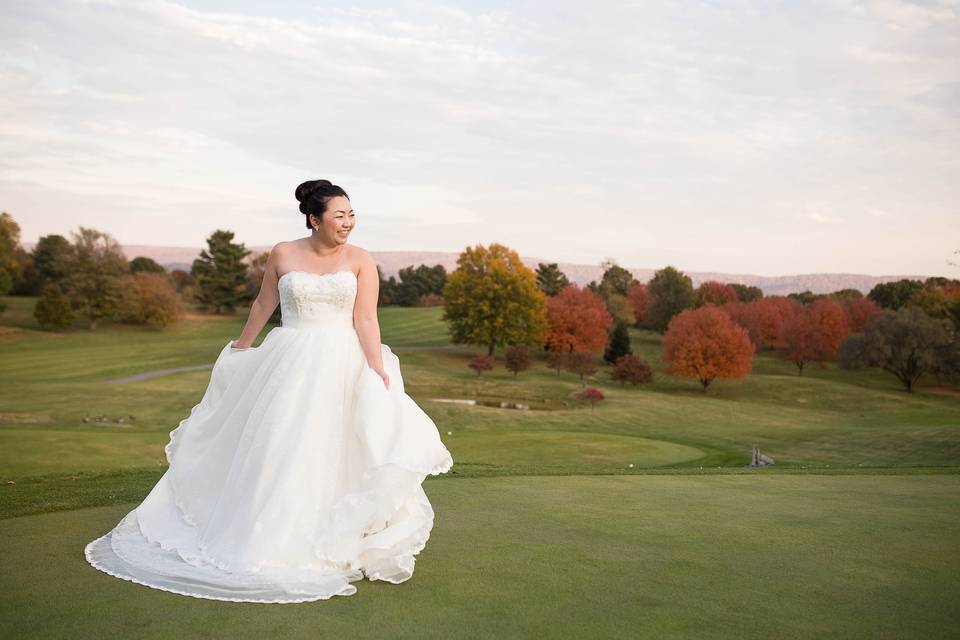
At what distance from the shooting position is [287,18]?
1040 inches

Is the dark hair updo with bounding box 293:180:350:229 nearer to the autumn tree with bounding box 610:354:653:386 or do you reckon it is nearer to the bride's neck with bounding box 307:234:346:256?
the bride's neck with bounding box 307:234:346:256

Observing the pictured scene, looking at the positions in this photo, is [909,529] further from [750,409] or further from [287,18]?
[750,409]

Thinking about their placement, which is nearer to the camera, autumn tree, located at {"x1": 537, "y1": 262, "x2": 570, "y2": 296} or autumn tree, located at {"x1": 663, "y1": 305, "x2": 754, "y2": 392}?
autumn tree, located at {"x1": 663, "y1": 305, "x2": 754, "y2": 392}

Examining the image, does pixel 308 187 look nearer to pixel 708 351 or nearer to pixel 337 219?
pixel 337 219

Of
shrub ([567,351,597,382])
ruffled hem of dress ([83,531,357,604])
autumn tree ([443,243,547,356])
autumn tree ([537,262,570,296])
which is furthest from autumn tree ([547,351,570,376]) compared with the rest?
ruffled hem of dress ([83,531,357,604])

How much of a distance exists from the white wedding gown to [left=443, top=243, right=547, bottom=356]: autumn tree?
50.9m

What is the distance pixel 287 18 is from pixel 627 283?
255 feet

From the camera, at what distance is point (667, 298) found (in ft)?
250

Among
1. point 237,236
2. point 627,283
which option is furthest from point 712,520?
point 627,283

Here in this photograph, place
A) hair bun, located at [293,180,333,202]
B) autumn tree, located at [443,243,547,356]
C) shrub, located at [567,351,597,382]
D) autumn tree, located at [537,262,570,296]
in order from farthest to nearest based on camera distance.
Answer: autumn tree, located at [537,262,570,296] < autumn tree, located at [443,243,547,356] < shrub, located at [567,351,597,382] < hair bun, located at [293,180,333,202]

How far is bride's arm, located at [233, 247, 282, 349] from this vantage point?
21.0 feet

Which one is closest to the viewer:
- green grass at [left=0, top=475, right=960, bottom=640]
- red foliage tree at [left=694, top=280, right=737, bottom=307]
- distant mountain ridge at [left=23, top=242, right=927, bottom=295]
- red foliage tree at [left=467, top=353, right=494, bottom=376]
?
green grass at [left=0, top=475, right=960, bottom=640]

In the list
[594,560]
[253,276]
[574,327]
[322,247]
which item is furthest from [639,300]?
[594,560]

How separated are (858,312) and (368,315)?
7432cm
